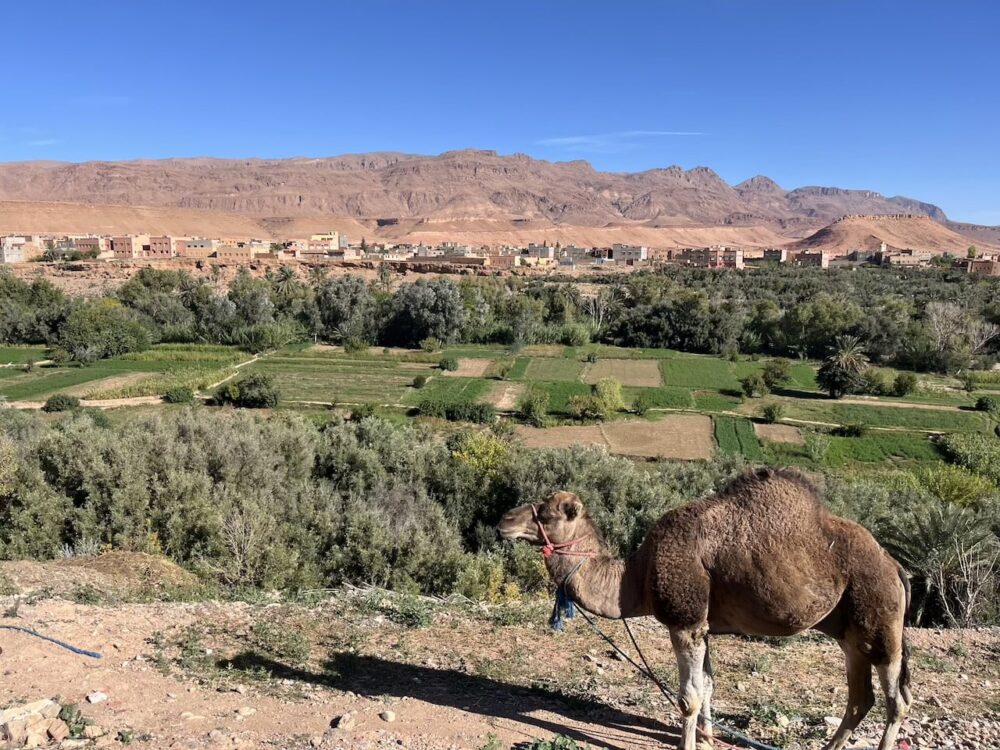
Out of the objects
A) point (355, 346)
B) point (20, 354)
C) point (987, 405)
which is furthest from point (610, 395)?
point (20, 354)

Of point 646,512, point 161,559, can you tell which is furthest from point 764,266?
point 161,559

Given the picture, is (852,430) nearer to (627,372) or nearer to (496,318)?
(627,372)

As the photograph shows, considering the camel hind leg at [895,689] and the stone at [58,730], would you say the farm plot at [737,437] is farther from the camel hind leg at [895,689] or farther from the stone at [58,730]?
the stone at [58,730]

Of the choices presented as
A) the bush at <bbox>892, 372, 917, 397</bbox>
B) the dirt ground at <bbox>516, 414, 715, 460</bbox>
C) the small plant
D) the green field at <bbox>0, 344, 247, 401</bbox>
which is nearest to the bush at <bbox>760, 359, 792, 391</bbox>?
the bush at <bbox>892, 372, 917, 397</bbox>

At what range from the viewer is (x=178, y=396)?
130ft

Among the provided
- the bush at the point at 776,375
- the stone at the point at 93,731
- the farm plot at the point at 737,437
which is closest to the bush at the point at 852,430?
the farm plot at the point at 737,437

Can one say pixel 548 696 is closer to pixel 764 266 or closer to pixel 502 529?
pixel 502 529

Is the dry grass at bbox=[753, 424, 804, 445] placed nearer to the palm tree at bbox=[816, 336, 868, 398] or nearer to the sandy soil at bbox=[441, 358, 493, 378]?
the palm tree at bbox=[816, 336, 868, 398]

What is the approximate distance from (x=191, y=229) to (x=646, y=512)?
13643cm

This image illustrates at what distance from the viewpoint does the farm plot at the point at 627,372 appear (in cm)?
4706

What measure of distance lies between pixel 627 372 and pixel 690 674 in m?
45.9

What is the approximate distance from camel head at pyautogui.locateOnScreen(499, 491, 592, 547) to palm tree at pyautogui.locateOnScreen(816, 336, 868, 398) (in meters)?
43.2

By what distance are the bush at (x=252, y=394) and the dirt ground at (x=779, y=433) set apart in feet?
87.7

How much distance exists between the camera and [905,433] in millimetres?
35438
